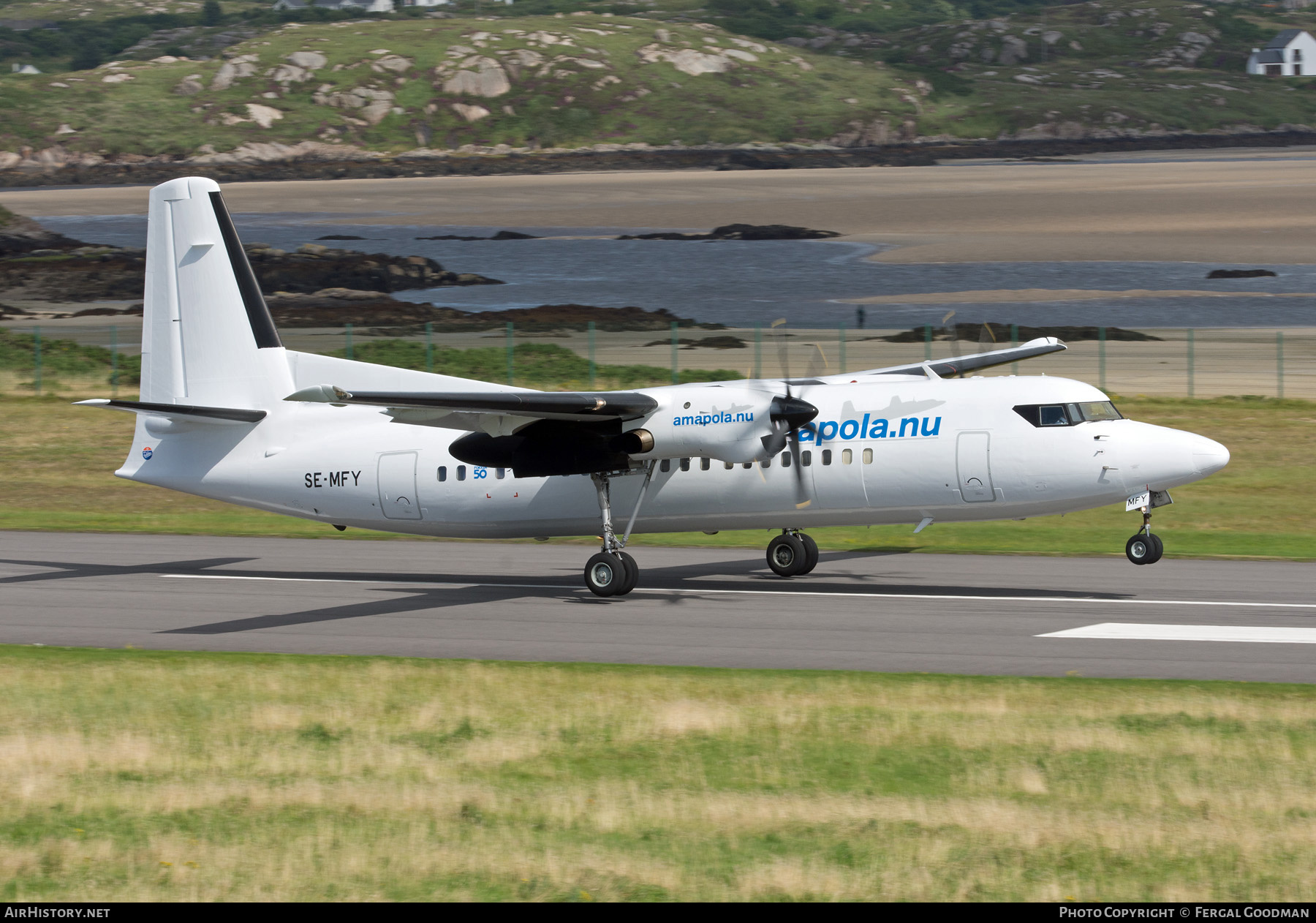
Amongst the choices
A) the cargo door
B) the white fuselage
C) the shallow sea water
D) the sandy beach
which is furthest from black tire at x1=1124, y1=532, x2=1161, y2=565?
the sandy beach

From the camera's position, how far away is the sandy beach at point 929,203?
354 ft

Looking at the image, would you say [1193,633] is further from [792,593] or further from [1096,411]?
[792,593]

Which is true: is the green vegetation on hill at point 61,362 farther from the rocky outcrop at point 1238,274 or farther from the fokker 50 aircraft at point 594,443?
the rocky outcrop at point 1238,274

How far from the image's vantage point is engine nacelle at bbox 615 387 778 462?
71.4ft

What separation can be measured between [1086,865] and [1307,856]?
1600mm

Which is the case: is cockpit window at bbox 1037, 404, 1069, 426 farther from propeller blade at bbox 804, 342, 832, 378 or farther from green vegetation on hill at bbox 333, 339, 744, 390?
green vegetation on hill at bbox 333, 339, 744, 390

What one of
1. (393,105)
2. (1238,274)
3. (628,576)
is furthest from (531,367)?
(393,105)

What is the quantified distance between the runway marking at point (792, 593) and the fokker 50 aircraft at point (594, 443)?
2.98 ft

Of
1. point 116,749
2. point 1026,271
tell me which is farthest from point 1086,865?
point 1026,271

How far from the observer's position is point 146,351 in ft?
88.4

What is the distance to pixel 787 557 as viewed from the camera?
25.3m

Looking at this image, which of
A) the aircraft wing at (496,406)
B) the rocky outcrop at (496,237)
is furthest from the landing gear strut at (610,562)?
the rocky outcrop at (496,237)

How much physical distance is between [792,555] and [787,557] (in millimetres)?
92

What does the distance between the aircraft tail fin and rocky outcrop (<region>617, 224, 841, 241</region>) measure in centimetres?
9137
